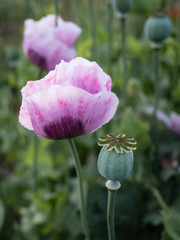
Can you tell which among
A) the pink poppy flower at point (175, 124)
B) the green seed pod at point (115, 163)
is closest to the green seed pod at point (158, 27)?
the pink poppy flower at point (175, 124)

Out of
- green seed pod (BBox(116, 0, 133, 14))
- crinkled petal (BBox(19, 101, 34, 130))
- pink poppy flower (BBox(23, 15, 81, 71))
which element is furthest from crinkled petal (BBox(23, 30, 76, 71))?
crinkled petal (BBox(19, 101, 34, 130))

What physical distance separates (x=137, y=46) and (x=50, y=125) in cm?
73

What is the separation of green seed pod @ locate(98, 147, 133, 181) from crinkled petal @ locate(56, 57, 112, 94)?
67mm

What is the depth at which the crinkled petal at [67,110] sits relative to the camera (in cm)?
34

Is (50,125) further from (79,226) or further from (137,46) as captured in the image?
(137,46)

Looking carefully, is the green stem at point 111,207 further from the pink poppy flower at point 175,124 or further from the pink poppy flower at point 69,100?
the pink poppy flower at point 175,124

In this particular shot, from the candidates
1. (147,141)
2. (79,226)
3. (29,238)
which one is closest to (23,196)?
(29,238)

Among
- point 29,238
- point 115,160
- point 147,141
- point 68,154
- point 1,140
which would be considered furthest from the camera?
point 1,140

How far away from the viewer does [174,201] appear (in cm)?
77

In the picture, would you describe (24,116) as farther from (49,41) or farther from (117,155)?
(49,41)

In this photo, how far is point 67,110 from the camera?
35 cm

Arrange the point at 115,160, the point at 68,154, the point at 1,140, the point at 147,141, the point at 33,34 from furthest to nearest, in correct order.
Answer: the point at 1,140 → the point at 68,154 → the point at 147,141 → the point at 33,34 → the point at 115,160

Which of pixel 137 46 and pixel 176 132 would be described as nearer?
pixel 176 132

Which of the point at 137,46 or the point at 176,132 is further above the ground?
the point at 137,46
